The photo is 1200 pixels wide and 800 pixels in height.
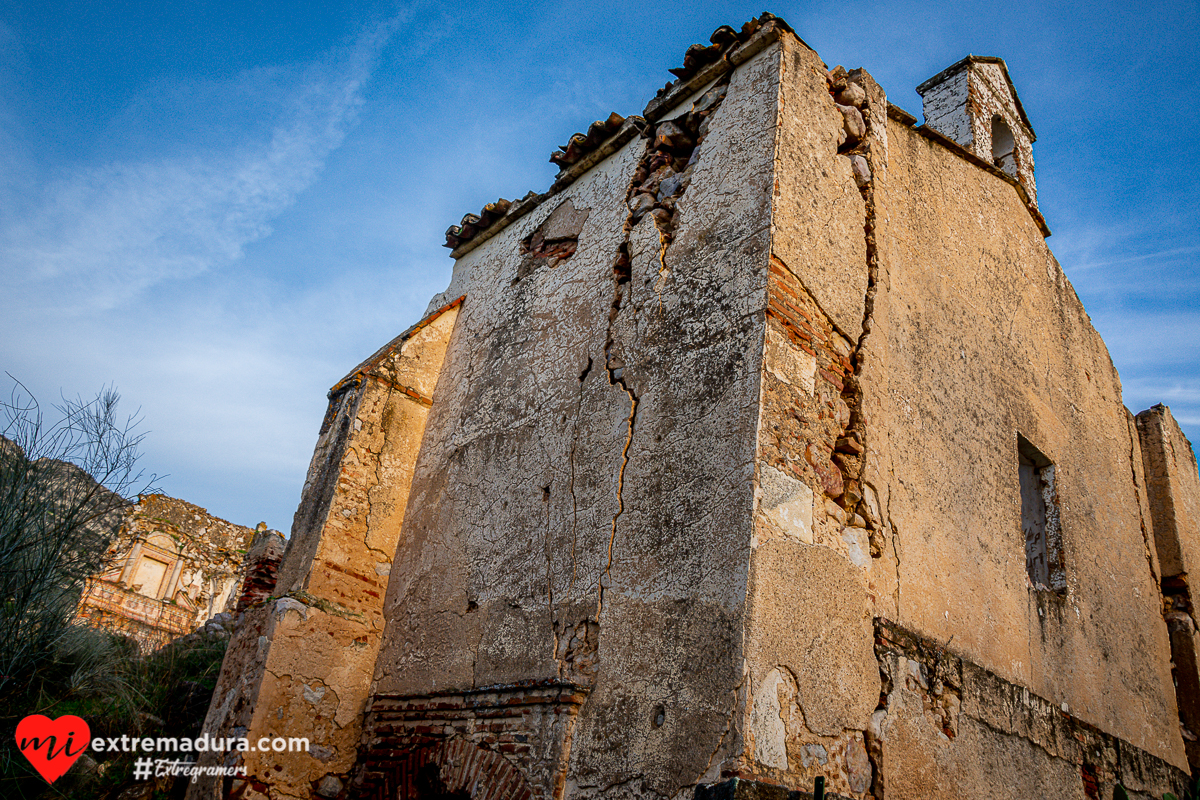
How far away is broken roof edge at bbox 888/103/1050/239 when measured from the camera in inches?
211

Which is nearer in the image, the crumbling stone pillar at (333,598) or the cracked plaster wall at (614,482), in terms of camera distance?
the cracked plaster wall at (614,482)

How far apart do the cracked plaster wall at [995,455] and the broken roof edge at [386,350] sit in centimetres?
340

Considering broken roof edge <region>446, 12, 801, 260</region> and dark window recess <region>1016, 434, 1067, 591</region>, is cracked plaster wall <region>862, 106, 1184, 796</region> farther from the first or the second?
broken roof edge <region>446, 12, 801, 260</region>

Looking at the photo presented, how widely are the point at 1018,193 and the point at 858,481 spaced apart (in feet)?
13.6

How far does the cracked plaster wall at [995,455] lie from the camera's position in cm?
431

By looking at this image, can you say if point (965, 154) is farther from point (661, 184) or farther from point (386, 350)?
point (386, 350)

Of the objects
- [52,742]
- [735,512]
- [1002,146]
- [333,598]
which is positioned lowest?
[52,742]

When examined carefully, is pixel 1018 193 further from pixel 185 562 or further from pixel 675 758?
pixel 185 562

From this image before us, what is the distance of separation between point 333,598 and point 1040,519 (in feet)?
16.2

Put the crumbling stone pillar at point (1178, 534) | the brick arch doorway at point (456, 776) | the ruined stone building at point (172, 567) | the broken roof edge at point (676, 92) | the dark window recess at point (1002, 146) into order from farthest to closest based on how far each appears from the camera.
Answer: the ruined stone building at point (172, 567)
the dark window recess at point (1002, 146)
the crumbling stone pillar at point (1178, 534)
the broken roof edge at point (676, 92)
the brick arch doorway at point (456, 776)

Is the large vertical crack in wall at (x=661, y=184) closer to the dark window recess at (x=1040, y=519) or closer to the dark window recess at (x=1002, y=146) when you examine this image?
the dark window recess at (x=1040, y=519)

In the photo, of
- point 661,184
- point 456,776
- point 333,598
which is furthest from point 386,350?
point 456,776

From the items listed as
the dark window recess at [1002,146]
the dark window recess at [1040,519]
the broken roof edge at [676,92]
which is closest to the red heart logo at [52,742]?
the broken roof edge at [676,92]

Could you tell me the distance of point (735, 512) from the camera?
3426 mm
